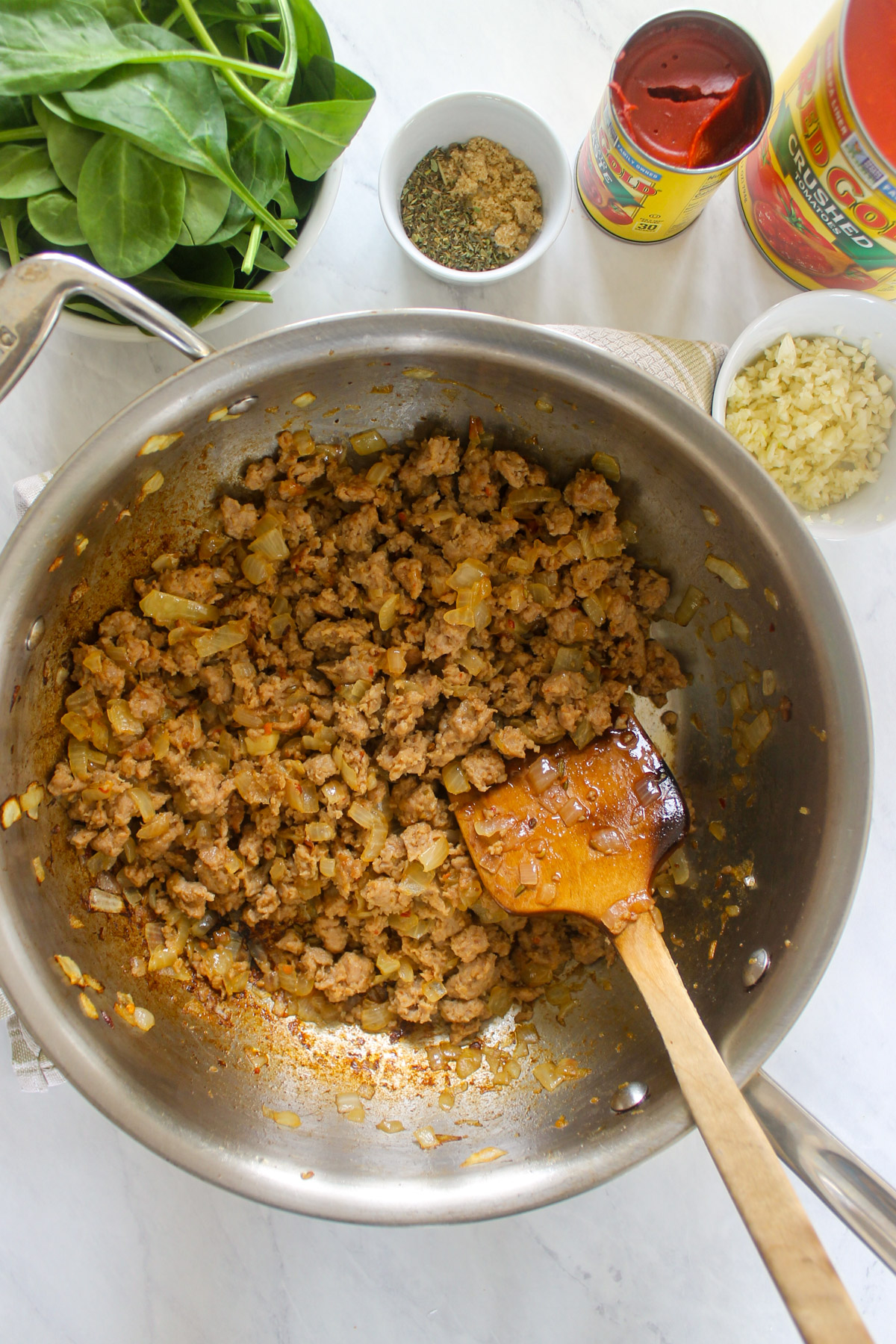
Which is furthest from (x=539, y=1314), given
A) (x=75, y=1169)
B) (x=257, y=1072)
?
(x=75, y=1169)

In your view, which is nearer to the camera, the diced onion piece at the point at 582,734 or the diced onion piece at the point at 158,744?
the diced onion piece at the point at 158,744

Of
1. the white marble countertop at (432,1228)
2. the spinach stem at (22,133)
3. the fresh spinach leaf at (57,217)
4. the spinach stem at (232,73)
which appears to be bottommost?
the white marble countertop at (432,1228)

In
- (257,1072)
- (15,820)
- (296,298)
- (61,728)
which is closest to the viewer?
(15,820)

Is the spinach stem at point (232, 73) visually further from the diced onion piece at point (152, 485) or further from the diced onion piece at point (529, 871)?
the diced onion piece at point (529, 871)

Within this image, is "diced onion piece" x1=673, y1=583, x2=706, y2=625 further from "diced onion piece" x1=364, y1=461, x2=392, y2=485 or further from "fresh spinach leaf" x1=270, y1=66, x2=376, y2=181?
"fresh spinach leaf" x1=270, y1=66, x2=376, y2=181

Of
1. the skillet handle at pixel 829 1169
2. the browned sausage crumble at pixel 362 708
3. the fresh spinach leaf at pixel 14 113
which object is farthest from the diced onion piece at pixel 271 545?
the skillet handle at pixel 829 1169

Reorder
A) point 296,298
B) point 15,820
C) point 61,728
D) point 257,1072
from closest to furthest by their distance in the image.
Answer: point 15,820 → point 61,728 → point 257,1072 → point 296,298

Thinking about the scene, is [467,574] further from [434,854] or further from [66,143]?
[66,143]

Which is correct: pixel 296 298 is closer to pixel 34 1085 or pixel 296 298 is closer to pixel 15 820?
pixel 15 820
